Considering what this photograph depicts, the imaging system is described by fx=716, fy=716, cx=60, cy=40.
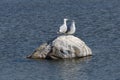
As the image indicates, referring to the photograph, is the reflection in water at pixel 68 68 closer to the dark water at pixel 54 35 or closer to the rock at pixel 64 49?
the dark water at pixel 54 35

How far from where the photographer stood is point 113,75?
41.4m

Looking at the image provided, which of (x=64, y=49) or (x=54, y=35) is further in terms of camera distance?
(x=54, y=35)

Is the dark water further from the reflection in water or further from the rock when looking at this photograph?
the rock

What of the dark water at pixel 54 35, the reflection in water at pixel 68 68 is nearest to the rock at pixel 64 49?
the reflection in water at pixel 68 68

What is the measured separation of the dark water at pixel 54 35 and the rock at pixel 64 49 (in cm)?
56

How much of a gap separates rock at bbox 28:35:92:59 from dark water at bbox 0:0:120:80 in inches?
22.2

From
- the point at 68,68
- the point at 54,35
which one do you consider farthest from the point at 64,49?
the point at 54,35

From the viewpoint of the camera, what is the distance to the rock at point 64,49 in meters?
46.0

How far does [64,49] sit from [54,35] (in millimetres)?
7715

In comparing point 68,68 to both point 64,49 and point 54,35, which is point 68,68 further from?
point 54,35

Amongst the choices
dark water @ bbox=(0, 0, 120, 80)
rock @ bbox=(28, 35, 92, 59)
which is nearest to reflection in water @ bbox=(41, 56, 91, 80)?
dark water @ bbox=(0, 0, 120, 80)

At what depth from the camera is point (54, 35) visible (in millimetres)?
53562

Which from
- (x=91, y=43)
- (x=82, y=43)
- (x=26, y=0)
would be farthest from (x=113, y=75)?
(x=26, y=0)

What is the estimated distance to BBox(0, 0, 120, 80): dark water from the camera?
42.7 metres
